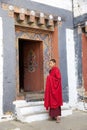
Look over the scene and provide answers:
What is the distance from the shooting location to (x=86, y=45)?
7.80 metres

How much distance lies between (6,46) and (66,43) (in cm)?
198

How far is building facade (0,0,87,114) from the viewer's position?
6.48m

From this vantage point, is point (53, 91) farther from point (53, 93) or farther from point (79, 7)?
point (79, 7)

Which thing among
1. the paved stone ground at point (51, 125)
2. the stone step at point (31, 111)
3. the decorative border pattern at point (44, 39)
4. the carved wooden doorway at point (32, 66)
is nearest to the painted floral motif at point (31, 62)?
the carved wooden doorway at point (32, 66)

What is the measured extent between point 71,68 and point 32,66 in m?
1.10

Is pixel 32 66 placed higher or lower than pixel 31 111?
higher

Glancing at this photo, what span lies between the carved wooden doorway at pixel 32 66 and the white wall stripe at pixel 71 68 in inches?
30.2

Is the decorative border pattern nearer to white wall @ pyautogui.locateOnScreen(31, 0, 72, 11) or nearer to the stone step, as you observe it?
white wall @ pyautogui.locateOnScreen(31, 0, 72, 11)

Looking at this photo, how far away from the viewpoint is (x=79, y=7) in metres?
7.96

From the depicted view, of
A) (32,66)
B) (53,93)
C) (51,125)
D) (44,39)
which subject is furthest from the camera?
(32,66)

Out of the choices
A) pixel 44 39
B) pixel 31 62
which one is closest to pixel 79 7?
pixel 44 39

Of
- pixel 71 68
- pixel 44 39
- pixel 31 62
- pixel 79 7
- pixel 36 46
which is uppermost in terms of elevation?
pixel 79 7

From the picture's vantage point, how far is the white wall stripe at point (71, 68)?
25.5 ft

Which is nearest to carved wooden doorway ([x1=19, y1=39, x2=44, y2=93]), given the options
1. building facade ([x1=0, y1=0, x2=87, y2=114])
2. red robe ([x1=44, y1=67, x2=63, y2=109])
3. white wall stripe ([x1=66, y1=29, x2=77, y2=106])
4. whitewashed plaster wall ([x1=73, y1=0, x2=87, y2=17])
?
building facade ([x1=0, y1=0, x2=87, y2=114])
